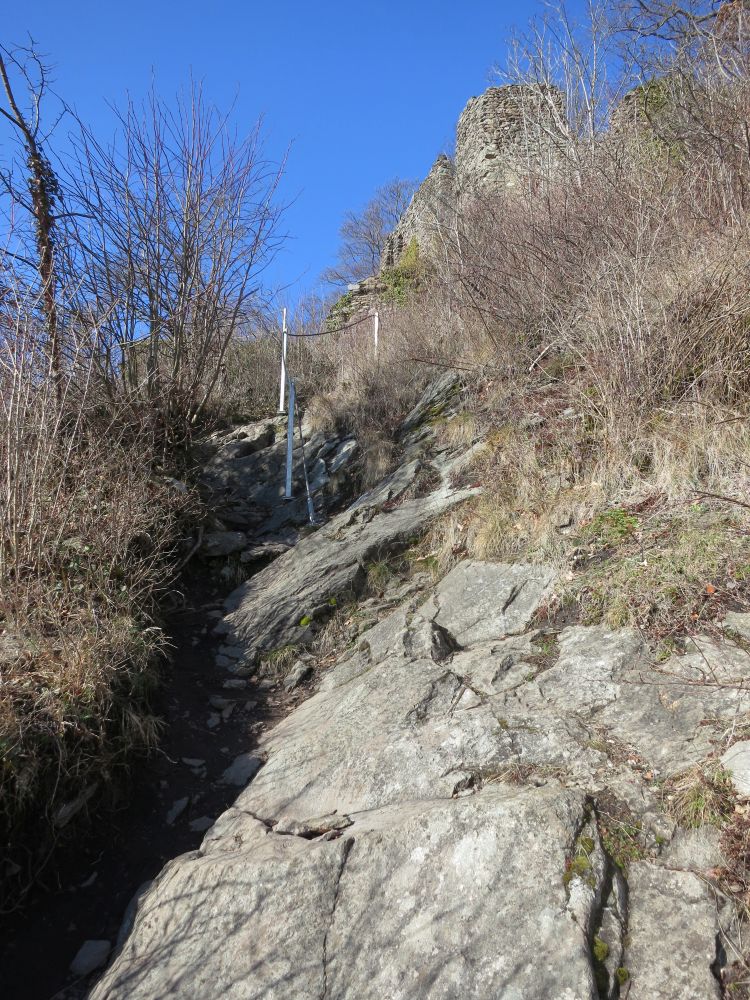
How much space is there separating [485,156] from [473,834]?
13661 millimetres

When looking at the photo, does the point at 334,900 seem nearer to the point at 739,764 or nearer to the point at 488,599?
the point at 739,764

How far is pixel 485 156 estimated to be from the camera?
1355 centimetres

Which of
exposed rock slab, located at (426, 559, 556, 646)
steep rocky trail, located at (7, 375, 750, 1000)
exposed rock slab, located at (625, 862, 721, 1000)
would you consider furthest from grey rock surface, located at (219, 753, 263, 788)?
exposed rock slab, located at (625, 862, 721, 1000)

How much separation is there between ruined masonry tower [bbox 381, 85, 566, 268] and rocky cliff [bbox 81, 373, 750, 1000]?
665cm

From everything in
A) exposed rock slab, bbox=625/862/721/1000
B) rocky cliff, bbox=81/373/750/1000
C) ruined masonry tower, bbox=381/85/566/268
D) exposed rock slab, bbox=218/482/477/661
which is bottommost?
exposed rock slab, bbox=625/862/721/1000

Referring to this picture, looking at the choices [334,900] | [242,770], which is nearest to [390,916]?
[334,900]

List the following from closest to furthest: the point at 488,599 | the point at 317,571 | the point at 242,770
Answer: the point at 242,770 < the point at 488,599 < the point at 317,571

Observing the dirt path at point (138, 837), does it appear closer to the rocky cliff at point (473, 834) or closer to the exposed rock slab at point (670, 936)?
the rocky cliff at point (473, 834)

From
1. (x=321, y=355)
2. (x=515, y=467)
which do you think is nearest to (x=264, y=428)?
(x=321, y=355)

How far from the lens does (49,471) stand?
5516mm

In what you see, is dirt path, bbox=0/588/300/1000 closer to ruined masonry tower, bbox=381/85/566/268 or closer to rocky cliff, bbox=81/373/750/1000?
rocky cliff, bbox=81/373/750/1000

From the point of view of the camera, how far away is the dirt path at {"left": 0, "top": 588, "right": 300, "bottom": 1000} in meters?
3.36

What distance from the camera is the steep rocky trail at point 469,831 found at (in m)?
2.28

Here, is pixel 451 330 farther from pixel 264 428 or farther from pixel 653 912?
pixel 653 912
